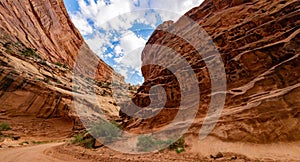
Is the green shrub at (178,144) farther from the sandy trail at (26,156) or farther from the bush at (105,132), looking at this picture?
the sandy trail at (26,156)

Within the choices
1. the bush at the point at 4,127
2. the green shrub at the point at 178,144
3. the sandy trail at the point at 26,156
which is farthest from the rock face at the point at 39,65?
the green shrub at the point at 178,144

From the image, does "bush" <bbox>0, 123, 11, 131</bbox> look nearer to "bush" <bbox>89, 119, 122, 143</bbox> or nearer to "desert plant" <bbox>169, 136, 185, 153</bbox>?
"bush" <bbox>89, 119, 122, 143</bbox>

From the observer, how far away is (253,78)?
11.3 meters

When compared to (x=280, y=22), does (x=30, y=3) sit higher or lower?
higher

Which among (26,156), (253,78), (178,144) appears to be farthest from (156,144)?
(253,78)

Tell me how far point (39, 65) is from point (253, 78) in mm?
29169

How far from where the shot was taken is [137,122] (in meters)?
15.4

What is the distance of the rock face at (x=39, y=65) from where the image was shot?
2309 cm

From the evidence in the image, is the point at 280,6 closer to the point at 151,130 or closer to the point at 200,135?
the point at 200,135

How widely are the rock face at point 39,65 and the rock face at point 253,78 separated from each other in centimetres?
1349

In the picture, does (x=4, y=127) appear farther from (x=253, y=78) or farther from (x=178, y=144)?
(x=253, y=78)

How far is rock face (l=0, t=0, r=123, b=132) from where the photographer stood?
75.8 feet

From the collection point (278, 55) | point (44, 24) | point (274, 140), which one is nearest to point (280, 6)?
point (278, 55)

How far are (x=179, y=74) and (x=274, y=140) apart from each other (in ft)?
28.3
